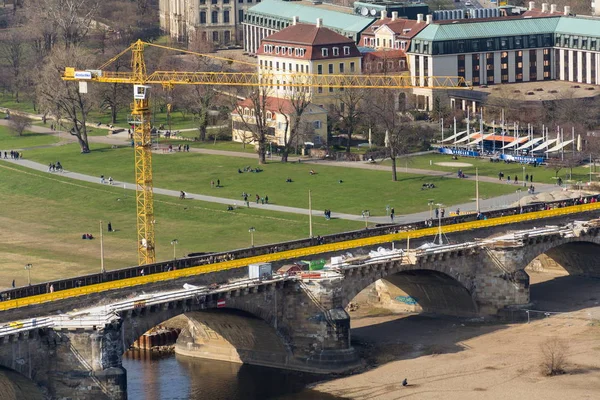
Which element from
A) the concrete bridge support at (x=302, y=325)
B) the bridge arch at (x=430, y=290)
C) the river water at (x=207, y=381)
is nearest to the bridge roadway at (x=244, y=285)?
the concrete bridge support at (x=302, y=325)

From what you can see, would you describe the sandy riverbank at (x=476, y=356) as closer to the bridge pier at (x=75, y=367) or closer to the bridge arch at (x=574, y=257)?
the bridge arch at (x=574, y=257)

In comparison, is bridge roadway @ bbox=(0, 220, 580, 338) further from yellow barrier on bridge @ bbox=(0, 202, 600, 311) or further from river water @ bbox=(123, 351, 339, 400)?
river water @ bbox=(123, 351, 339, 400)

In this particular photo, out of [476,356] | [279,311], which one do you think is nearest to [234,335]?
[279,311]

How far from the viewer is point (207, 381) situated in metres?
150

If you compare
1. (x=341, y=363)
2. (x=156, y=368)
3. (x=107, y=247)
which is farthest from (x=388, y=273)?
(x=107, y=247)

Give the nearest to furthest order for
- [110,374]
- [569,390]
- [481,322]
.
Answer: [110,374]
[569,390]
[481,322]

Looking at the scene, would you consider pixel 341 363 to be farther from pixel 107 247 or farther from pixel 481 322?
pixel 107 247

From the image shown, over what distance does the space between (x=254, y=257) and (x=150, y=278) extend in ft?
42.2

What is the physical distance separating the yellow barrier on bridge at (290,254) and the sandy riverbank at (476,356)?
746cm

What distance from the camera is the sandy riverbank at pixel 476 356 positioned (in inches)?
5655

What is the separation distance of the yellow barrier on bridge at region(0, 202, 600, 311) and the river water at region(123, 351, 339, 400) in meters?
8.55

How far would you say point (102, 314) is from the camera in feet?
447

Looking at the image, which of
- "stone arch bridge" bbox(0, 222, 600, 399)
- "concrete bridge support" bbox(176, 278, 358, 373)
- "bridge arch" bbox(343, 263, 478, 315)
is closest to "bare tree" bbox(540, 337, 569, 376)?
"bridge arch" bbox(343, 263, 478, 315)

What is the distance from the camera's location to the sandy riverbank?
144 meters
